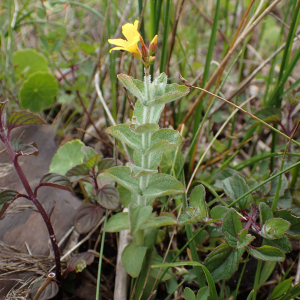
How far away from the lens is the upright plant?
0.90 meters

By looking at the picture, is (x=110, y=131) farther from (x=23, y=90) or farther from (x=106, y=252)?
(x=23, y=90)

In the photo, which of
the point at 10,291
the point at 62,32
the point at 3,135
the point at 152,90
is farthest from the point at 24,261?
the point at 62,32

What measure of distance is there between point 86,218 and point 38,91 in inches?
40.3

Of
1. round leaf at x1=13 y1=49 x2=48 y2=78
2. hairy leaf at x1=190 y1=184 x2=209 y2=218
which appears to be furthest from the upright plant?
round leaf at x1=13 y1=49 x2=48 y2=78

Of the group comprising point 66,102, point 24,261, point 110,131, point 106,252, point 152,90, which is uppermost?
point 152,90

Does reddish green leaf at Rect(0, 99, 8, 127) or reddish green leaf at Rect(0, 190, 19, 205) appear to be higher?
reddish green leaf at Rect(0, 99, 8, 127)

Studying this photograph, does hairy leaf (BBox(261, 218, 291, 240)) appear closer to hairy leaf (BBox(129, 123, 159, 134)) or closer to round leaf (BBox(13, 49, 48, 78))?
hairy leaf (BBox(129, 123, 159, 134))

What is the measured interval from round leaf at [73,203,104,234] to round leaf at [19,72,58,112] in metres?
0.97

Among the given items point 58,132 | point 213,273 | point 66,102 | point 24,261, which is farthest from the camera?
point 66,102

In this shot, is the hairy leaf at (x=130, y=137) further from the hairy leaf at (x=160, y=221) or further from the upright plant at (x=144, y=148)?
the hairy leaf at (x=160, y=221)

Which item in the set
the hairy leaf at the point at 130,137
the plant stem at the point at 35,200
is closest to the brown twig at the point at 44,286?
the plant stem at the point at 35,200

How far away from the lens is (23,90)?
1.80 meters

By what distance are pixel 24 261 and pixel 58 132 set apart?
101 cm

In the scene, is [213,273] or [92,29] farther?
[92,29]
